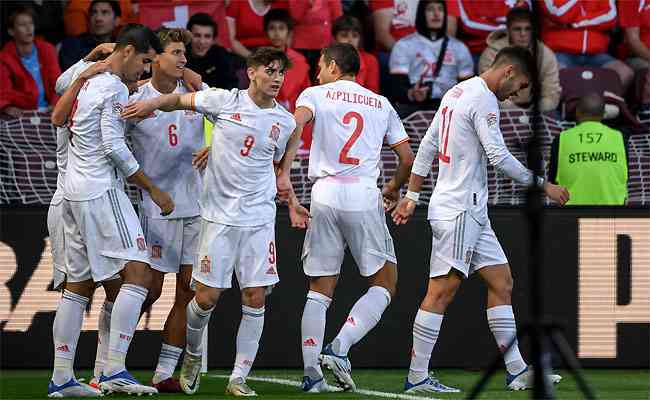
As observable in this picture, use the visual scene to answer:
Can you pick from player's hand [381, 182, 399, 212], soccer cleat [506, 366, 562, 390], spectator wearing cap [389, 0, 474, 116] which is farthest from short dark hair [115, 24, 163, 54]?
spectator wearing cap [389, 0, 474, 116]

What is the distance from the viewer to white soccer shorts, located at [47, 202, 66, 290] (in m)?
8.20

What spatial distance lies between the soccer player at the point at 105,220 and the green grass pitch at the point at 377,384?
1.13 feet

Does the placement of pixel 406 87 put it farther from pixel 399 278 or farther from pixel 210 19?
pixel 399 278

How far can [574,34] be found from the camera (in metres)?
13.4

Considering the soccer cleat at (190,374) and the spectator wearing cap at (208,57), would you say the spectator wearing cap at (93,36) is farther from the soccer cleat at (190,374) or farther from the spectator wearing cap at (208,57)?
the soccer cleat at (190,374)

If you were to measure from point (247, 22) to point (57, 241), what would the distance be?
5.32 meters

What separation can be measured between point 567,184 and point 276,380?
10.5 feet

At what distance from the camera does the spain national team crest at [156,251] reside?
851 cm

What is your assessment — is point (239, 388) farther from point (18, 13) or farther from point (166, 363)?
point (18, 13)

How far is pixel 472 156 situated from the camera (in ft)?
27.5

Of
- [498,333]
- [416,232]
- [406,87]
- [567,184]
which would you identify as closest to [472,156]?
[498,333]

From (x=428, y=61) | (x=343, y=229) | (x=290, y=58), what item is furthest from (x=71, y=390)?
(x=428, y=61)

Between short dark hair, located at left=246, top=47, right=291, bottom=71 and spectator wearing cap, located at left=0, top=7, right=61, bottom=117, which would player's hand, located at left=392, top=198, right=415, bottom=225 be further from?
spectator wearing cap, located at left=0, top=7, right=61, bottom=117

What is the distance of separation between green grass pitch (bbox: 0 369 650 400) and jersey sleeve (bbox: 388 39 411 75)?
3706 mm
